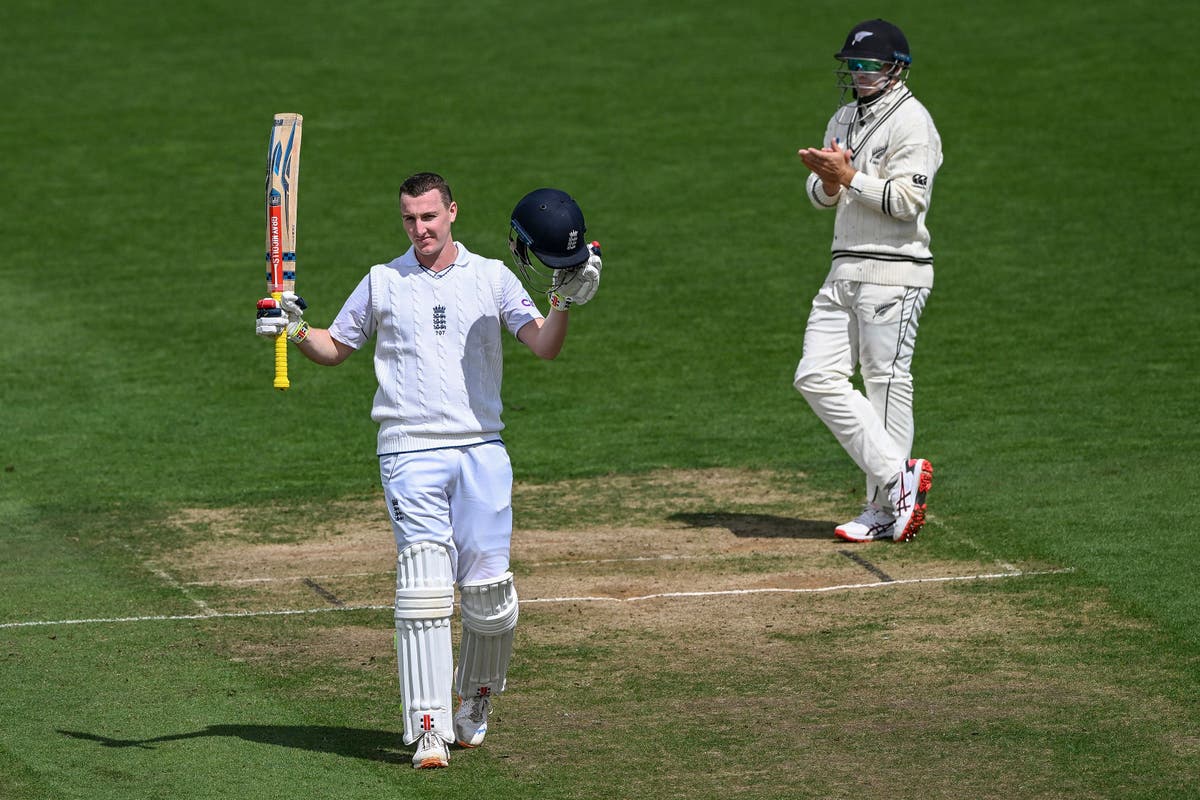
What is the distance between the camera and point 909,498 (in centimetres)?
1002

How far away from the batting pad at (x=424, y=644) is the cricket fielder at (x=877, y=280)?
3734mm

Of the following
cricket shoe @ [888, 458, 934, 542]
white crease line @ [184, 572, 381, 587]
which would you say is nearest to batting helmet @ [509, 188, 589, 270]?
white crease line @ [184, 572, 381, 587]

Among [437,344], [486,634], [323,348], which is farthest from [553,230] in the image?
[486,634]

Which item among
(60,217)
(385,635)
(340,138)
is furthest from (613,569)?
(340,138)

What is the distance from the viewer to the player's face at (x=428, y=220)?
7129 millimetres

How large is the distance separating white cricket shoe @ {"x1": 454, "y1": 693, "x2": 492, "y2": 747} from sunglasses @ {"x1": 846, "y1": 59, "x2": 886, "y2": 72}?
4533 mm

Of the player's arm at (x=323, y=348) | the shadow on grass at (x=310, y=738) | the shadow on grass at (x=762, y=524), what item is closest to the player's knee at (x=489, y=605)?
the shadow on grass at (x=310, y=738)

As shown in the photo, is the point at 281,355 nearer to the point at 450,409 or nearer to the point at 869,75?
the point at 450,409

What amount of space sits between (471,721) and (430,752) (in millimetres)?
317

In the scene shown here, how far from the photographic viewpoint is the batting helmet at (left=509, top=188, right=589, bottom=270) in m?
7.02

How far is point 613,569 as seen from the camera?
968cm

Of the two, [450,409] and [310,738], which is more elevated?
[450,409]

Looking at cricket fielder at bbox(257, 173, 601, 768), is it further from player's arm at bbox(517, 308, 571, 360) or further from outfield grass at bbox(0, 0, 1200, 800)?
outfield grass at bbox(0, 0, 1200, 800)

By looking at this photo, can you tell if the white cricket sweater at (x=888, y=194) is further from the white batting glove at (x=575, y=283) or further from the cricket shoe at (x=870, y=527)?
the white batting glove at (x=575, y=283)
